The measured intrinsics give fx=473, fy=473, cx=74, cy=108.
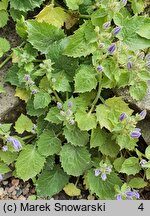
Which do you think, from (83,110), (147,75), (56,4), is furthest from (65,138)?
(56,4)

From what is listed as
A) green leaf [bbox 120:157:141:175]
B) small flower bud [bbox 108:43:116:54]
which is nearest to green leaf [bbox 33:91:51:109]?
small flower bud [bbox 108:43:116:54]

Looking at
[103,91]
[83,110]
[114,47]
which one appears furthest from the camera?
[103,91]

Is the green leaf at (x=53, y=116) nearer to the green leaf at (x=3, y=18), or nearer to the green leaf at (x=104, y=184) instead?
the green leaf at (x=104, y=184)

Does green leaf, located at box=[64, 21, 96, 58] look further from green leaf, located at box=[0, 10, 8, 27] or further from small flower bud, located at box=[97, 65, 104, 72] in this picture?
green leaf, located at box=[0, 10, 8, 27]

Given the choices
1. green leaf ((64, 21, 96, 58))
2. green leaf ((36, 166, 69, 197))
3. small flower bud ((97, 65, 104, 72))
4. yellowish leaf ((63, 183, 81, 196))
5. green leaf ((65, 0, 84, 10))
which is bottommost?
yellowish leaf ((63, 183, 81, 196))

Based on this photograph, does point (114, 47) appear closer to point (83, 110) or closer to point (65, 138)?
point (83, 110)

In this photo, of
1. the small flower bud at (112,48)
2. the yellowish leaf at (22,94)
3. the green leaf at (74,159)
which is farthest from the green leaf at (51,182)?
the small flower bud at (112,48)
